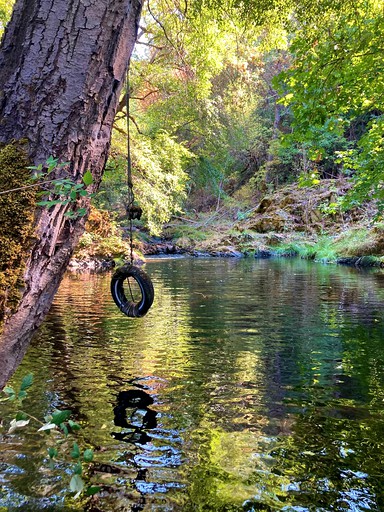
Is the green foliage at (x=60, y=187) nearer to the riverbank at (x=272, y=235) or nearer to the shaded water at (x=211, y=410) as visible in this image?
the shaded water at (x=211, y=410)

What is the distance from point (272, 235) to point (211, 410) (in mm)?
23737

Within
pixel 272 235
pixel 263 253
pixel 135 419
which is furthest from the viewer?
pixel 272 235

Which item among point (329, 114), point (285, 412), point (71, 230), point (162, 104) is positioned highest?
point (162, 104)

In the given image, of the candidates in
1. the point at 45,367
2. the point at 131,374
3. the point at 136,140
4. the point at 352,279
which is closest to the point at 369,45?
the point at 131,374

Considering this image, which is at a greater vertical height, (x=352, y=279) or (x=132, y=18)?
(x=132, y=18)

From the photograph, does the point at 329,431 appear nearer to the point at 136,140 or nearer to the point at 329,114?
the point at 329,114

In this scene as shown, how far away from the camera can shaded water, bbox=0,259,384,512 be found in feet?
8.18

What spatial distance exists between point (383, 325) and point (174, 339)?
331cm

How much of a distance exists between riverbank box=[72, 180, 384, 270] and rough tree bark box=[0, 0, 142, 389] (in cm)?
1646

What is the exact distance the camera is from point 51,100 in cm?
153

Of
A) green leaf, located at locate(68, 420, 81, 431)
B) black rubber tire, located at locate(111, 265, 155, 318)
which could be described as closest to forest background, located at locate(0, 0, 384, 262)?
black rubber tire, located at locate(111, 265, 155, 318)

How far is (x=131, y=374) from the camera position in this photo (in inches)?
179

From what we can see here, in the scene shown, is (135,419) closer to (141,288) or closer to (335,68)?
(141,288)

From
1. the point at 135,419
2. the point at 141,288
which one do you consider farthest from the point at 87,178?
the point at 135,419
